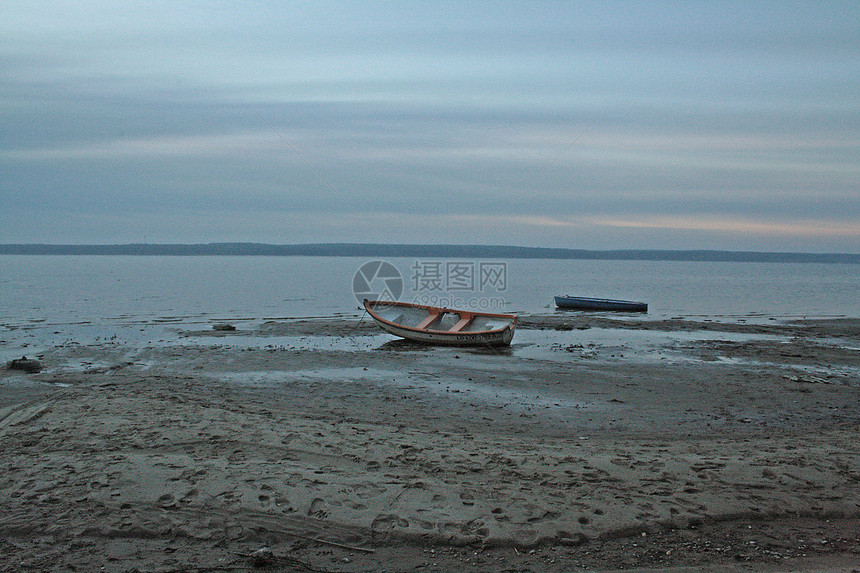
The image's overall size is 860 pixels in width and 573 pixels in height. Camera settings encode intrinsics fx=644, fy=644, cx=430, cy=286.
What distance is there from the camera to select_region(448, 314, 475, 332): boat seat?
905 inches

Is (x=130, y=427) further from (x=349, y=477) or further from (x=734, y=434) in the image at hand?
(x=734, y=434)

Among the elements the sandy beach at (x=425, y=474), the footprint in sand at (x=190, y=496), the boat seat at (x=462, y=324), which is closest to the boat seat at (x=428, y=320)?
the boat seat at (x=462, y=324)

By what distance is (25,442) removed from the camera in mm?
7867

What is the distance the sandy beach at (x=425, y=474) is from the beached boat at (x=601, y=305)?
2375 centimetres

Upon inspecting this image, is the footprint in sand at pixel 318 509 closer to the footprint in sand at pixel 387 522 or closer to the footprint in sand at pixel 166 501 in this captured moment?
the footprint in sand at pixel 387 522

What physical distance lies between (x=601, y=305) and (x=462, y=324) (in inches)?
721

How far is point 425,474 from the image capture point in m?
6.84

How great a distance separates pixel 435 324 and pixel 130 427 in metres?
16.2

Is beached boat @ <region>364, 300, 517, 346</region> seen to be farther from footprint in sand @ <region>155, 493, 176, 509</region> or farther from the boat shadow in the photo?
footprint in sand @ <region>155, 493, 176, 509</region>

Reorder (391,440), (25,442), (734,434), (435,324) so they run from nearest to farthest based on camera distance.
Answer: (25,442), (391,440), (734,434), (435,324)

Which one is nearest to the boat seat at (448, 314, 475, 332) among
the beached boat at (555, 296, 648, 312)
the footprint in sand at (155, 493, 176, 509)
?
the footprint in sand at (155, 493, 176, 509)

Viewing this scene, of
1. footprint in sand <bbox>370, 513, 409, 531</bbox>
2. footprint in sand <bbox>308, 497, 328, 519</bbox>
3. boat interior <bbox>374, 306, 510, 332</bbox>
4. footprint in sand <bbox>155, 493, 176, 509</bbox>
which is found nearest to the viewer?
footprint in sand <bbox>370, 513, 409, 531</bbox>

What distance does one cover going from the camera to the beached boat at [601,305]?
125ft

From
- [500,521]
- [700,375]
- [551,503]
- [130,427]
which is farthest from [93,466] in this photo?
[700,375]
